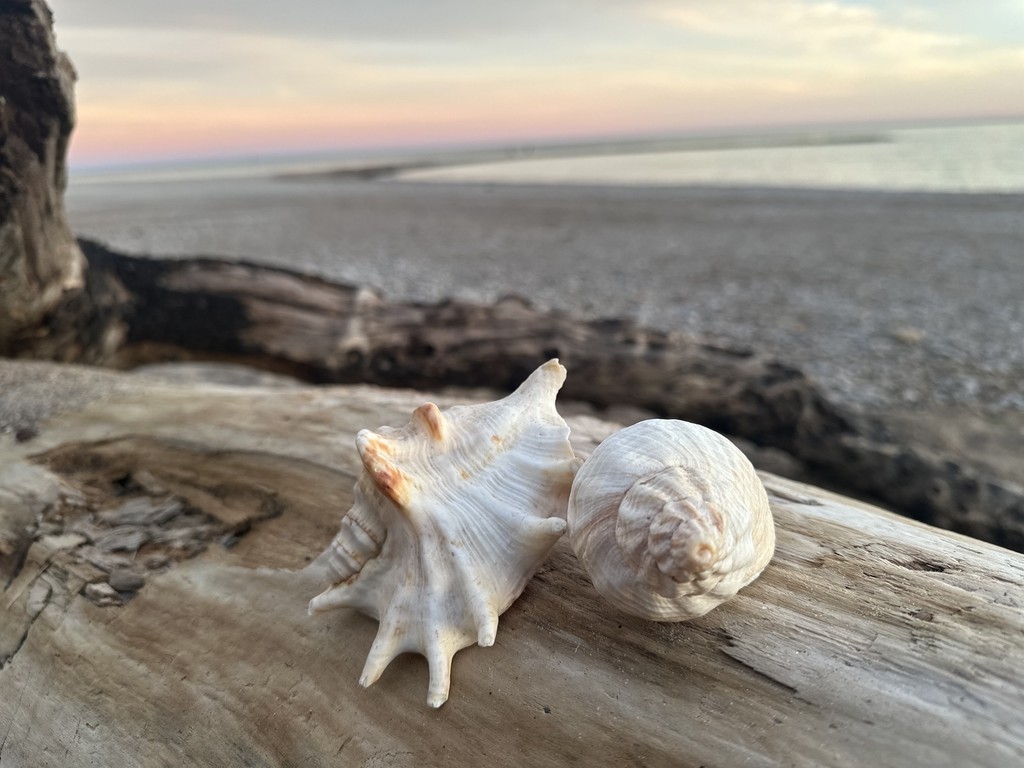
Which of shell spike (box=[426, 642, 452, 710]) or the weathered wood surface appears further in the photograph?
shell spike (box=[426, 642, 452, 710])

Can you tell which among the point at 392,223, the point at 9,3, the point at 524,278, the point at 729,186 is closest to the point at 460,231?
the point at 392,223

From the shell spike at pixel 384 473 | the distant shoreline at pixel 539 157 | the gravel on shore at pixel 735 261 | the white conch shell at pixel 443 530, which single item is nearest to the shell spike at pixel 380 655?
the white conch shell at pixel 443 530

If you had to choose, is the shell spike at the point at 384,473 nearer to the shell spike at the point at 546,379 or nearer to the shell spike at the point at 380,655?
the shell spike at the point at 380,655

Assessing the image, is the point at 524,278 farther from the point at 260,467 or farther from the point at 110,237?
the point at 110,237

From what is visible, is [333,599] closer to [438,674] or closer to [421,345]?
[438,674]

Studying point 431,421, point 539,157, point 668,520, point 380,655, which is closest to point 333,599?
point 380,655

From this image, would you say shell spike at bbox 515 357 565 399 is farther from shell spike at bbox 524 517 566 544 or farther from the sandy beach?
the sandy beach

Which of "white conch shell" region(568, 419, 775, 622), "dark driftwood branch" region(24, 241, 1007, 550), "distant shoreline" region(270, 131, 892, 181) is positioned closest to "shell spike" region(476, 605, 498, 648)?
"white conch shell" region(568, 419, 775, 622)
